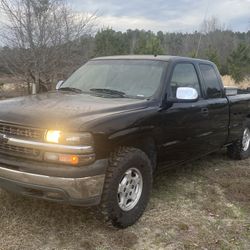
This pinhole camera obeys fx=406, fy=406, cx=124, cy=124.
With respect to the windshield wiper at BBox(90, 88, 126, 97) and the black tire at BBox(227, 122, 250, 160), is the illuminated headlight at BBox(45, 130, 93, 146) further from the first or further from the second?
the black tire at BBox(227, 122, 250, 160)

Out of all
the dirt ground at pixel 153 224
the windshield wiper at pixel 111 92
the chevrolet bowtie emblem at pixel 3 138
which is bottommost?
the dirt ground at pixel 153 224

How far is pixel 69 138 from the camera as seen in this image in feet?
11.8

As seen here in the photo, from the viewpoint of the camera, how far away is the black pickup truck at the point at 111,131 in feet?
11.9

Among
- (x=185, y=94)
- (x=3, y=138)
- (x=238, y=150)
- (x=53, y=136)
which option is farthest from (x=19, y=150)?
(x=238, y=150)

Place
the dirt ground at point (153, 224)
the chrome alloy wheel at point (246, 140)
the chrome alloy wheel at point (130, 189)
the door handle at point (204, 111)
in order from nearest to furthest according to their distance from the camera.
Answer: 1. the dirt ground at point (153, 224)
2. the chrome alloy wheel at point (130, 189)
3. the door handle at point (204, 111)
4. the chrome alloy wheel at point (246, 140)

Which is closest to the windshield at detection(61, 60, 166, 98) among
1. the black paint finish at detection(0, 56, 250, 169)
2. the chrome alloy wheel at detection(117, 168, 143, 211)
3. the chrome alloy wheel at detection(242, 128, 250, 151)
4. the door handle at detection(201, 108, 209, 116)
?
the black paint finish at detection(0, 56, 250, 169)

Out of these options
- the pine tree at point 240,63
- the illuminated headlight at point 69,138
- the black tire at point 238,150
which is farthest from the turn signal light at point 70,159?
the pine tree at point 240,63

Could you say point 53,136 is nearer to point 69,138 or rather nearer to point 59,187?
point 69,138

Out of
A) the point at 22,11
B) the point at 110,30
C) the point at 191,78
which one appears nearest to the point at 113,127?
the point at 191,78

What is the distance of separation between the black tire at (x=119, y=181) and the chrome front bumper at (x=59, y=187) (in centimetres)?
12

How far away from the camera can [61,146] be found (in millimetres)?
3592

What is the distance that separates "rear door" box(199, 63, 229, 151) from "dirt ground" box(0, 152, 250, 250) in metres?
0.86

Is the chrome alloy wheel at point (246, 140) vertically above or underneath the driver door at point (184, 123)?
underneath

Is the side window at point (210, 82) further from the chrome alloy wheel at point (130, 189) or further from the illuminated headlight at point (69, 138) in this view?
the illuminated headlight at point (69, 138)
